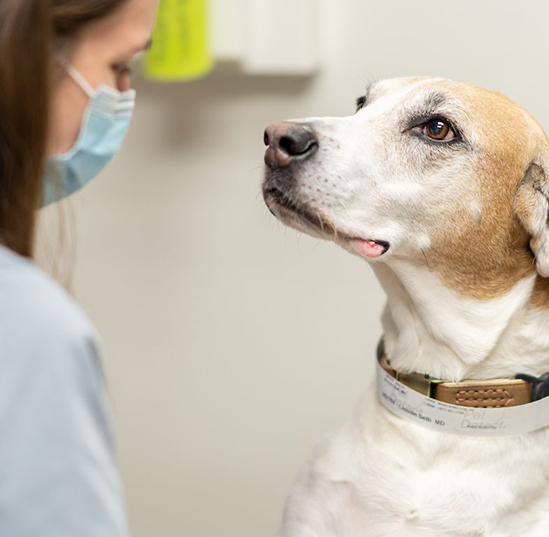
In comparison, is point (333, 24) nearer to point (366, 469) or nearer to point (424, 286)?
point (424, 286)

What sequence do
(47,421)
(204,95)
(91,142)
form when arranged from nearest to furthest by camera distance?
(47,421) → (91,142) → (204,95)

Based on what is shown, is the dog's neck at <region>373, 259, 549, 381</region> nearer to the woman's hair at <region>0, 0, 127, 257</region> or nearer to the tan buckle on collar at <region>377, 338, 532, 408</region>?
the tan buckle on collar at <region>377, 338, 532, 408</region>

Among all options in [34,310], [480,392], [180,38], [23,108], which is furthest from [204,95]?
[34,310]

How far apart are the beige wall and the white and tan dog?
80cm

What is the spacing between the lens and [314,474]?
159 centimetres

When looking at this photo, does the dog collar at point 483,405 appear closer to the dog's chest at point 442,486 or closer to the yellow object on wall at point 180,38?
the dog's chest at point 442,486

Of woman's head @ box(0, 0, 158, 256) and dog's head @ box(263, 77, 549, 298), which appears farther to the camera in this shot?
dog's head @ box(263, 77, 549, 298)

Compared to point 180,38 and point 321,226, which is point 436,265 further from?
point 180,38

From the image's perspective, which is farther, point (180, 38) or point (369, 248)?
point (180, 38)

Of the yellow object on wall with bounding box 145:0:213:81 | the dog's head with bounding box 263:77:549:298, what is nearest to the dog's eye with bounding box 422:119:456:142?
the dog's head with bounding box 263:77:549:298

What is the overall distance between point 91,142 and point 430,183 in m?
0.57

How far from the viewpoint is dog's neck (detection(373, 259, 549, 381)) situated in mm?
1486

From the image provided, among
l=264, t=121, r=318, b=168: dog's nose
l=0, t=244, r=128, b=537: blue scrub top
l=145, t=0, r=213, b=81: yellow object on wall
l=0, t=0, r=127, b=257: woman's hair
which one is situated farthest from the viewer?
l=145, t=0, r=213, b=81: yellow object on wall

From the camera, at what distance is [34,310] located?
859 mm
